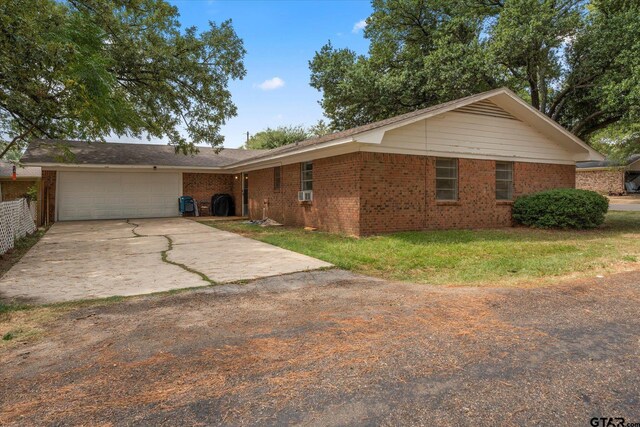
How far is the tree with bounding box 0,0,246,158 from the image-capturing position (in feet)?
28.2

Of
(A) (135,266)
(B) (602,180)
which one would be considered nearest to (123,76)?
(A) (135,266)

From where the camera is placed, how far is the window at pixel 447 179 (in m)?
11.9

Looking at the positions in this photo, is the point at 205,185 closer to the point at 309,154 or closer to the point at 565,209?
the point at 309,154

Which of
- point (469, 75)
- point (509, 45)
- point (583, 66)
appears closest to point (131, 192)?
point (469, 75)

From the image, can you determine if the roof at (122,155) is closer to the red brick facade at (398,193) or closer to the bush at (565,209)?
the red brick facade at (398,193)

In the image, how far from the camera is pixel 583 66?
15391mm

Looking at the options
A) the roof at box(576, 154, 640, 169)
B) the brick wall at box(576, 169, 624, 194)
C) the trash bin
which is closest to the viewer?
the trash bin

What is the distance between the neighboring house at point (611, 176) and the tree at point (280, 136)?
28238mm

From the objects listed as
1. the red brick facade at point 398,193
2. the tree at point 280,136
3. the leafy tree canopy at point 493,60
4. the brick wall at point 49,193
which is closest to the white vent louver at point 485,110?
the red brick facade at point 398,193

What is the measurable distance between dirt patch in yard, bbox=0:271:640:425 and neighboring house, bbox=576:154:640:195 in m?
37.7

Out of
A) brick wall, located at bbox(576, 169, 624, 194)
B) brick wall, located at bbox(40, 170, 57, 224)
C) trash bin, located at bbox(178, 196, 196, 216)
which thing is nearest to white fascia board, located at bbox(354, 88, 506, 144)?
trash bin, located at bbox(178, 196, 196, 216)

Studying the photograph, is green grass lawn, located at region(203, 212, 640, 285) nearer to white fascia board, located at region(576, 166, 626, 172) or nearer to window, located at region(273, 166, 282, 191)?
window, located at region(273, 166, 282, 191)

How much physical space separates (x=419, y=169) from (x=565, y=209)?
4.76 m

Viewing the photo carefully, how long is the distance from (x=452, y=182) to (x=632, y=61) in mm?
7530
